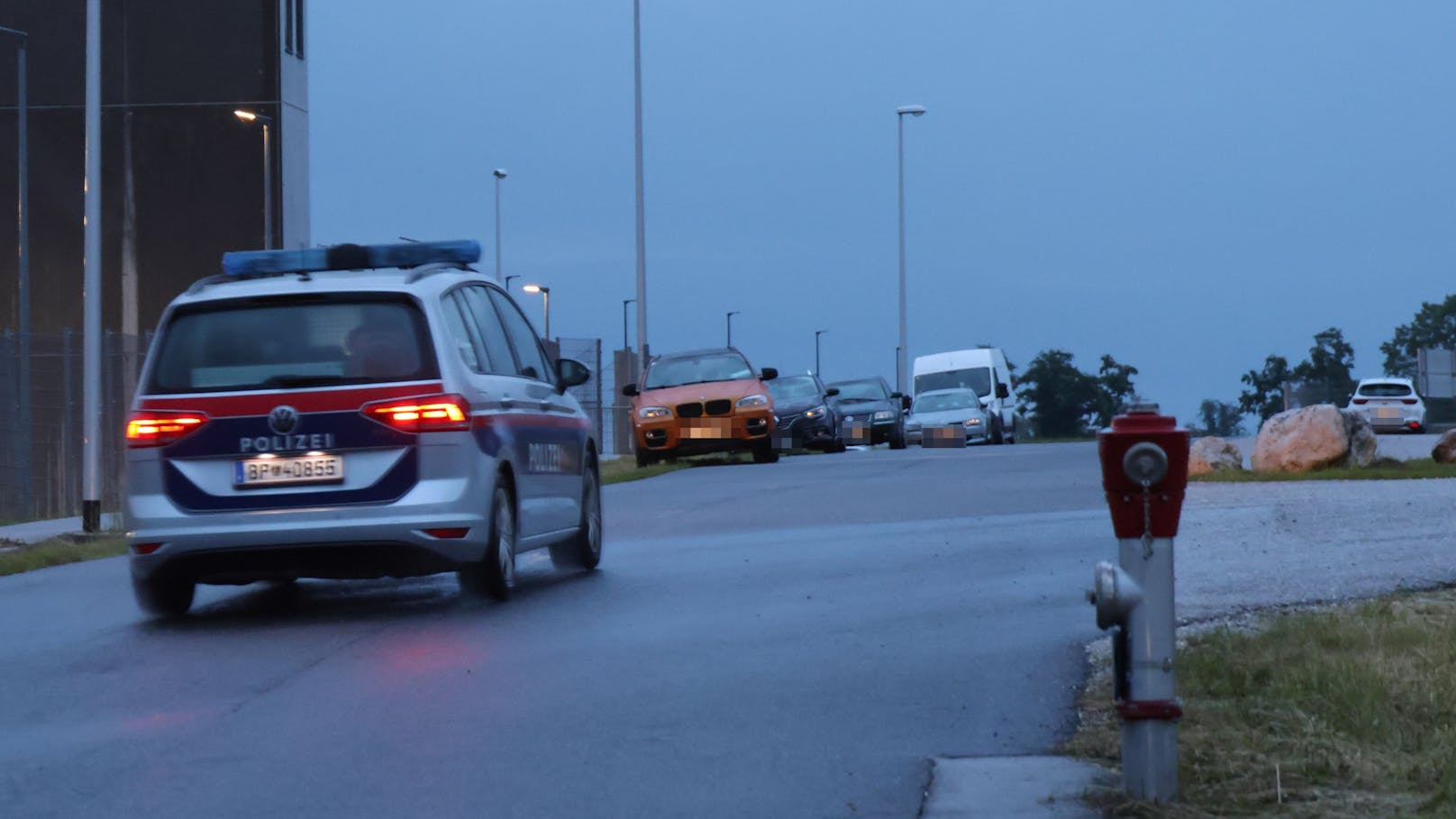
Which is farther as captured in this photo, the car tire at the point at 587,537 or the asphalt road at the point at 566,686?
the car tire at the point at 587,537

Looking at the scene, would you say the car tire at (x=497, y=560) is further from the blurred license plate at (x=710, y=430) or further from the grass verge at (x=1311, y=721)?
the blurred license plate at (x=710, y=430)

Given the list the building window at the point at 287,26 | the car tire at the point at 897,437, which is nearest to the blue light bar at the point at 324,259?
the car tire at the point at 897,437

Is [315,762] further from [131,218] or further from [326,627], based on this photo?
[131,218]

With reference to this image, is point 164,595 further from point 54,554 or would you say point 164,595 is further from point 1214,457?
point 1214,457

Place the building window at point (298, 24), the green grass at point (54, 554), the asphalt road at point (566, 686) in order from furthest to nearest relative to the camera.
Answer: the building window at point (298, 24) → the green grass at point (54, 554) → the asphalt road at point (566, 686)

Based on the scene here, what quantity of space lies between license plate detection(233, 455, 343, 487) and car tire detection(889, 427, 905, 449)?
35902mm

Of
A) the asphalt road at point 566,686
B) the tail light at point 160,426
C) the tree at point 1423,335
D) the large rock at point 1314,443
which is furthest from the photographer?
the tree at point 1423,335

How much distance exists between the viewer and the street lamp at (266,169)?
43.2 metres

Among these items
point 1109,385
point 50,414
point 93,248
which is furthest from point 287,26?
point 1109,385

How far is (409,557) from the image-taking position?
1020cm

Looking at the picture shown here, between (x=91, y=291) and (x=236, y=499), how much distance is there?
11.3 meters

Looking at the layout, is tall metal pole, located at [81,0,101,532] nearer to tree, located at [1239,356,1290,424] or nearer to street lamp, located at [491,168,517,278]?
street lamp, located at [491,168,517,278]

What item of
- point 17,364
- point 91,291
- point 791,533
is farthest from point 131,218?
point 791,533

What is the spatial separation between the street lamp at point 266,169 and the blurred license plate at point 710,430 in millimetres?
14879
